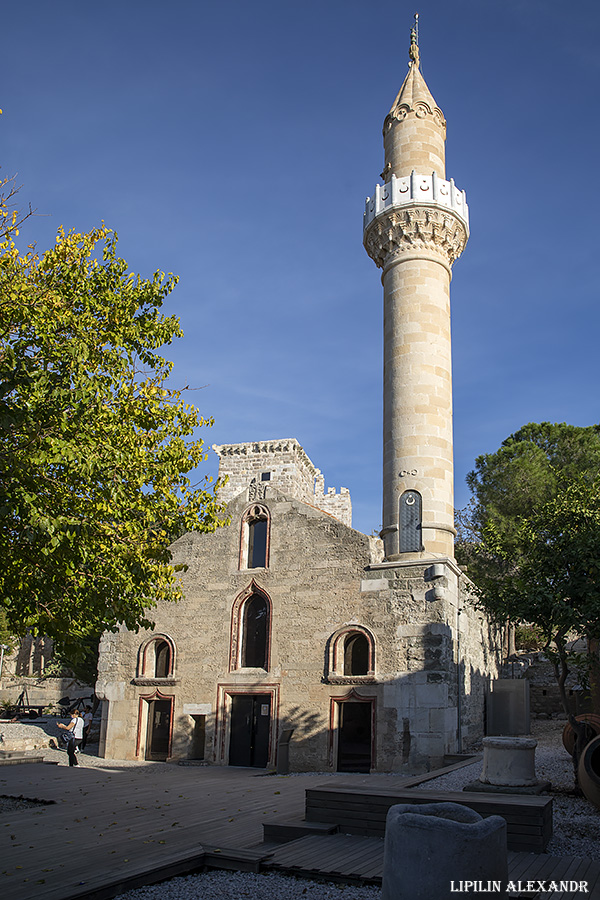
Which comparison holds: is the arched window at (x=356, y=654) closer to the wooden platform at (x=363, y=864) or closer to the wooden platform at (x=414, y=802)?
the wooden platform at (x=414, y=802)

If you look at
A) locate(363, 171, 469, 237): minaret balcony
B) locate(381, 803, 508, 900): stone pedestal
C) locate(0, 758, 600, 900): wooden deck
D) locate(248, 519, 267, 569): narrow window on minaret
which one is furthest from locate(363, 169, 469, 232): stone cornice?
locate(381, 803, 508, 900): stone pedestal

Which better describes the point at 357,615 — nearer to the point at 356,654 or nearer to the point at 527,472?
the point at 356,654

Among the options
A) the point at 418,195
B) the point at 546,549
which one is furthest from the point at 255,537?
the point at 418,195

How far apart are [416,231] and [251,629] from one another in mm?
12500

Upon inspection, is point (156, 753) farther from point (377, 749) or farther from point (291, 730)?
point (377, 749)

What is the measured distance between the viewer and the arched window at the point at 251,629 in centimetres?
1941

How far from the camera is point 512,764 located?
1052cm

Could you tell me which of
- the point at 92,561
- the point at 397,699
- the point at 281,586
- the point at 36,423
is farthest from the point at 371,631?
the point at 36,423

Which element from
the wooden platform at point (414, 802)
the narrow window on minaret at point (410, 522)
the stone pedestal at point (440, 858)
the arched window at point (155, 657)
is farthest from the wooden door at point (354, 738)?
the stone pedestal at point (440, 858)

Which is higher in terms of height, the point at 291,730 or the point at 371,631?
the point at 371,631

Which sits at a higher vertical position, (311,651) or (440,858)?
(311,651)

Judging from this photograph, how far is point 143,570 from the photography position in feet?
37.5

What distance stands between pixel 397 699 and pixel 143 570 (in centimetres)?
832

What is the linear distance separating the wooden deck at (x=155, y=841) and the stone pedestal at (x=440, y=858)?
1.57m
